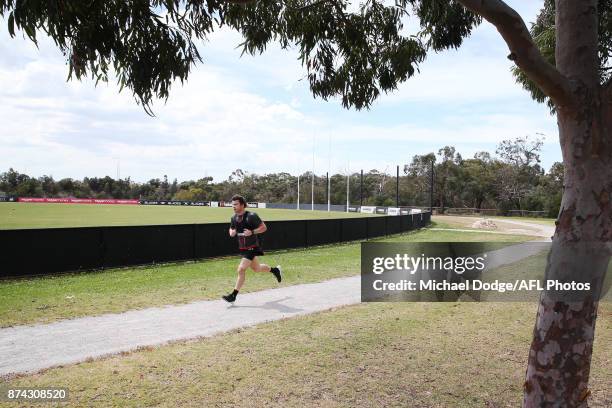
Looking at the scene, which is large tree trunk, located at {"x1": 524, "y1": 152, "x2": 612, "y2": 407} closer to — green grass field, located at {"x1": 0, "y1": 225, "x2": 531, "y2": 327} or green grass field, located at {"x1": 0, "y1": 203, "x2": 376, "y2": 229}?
green grass field, located at {"x1": 0, "y1": 225, "x2": 531, "y2": 327}

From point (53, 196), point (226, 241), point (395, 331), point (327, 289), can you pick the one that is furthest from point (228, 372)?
point (53, 196)

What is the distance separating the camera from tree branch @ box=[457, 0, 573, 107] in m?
3.12

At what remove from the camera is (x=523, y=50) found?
314 cm

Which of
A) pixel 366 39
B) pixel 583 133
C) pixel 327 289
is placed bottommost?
pixel 327 289

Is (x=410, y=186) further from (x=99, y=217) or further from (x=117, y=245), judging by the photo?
(x=117, y=245)

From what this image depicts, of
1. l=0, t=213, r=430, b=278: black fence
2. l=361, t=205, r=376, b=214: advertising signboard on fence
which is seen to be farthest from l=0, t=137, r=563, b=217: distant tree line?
l=0, t=213, r=430, b=278: black fence

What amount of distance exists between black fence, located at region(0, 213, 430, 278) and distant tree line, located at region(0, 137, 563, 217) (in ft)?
165

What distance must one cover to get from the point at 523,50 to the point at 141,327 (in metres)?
6.08

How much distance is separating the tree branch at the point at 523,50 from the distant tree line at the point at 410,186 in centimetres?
6086

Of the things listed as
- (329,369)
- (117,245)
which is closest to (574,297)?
(329,369)

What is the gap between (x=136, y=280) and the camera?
446 inches

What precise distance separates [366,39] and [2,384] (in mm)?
5585

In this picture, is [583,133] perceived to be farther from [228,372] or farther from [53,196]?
[53,196]

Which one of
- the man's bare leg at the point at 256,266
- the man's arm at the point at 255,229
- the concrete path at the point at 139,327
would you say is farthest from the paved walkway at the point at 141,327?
the man's arm at the point at 255,229
